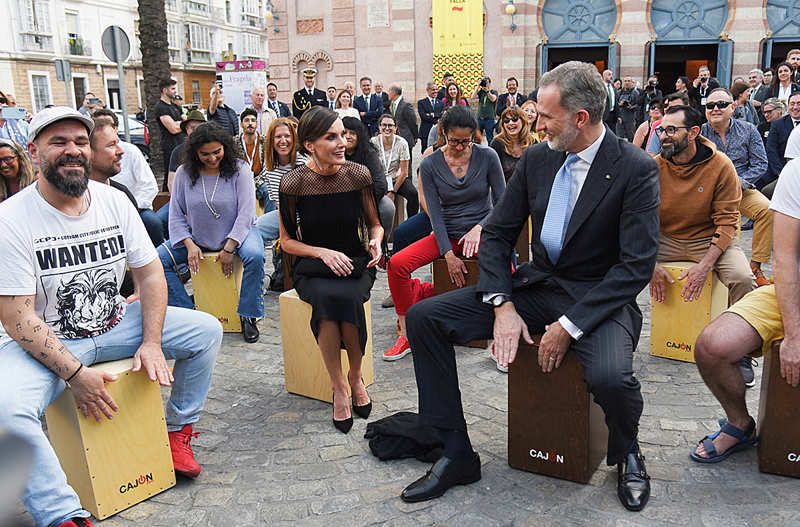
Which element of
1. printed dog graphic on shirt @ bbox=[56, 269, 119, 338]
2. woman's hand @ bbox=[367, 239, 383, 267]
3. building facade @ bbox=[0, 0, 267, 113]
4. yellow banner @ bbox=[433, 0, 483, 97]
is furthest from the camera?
building facade @ bbox=[0, 0, 267, 113]

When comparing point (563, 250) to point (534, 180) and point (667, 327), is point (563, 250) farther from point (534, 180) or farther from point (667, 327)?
point (667, 327)

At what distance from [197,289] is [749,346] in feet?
13.2

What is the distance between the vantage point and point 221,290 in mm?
5465

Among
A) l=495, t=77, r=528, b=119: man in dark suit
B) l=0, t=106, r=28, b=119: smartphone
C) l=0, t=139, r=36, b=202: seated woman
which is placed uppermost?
l=495, t=77, r=528, b=119: man in dark suit

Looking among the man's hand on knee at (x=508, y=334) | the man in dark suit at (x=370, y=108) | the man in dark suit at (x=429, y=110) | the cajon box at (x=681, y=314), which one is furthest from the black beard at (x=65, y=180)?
the man in dark suit at (x=429, y=110)

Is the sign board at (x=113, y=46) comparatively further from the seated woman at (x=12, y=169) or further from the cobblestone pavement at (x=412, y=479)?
the cobblestone pavement at (x=412, y=479)

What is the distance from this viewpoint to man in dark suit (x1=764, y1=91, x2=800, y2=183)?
26.0 feet

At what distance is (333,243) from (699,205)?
→ 240 cm

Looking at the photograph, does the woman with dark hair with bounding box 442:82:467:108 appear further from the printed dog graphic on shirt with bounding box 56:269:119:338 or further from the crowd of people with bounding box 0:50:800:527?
the printed dog graphic on shirt with bounding box 56:269:119:338

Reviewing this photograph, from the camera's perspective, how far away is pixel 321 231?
3992 mm

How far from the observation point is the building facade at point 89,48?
117 feet

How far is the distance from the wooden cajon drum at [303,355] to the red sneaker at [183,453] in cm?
90

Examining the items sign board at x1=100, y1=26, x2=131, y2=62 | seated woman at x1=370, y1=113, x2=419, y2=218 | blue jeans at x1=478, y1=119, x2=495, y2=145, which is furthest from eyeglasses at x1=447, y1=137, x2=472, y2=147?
blue jeans at x1=478, y1=119, x2=495, y2=145

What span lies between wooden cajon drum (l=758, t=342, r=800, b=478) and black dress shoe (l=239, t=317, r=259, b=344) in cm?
348
